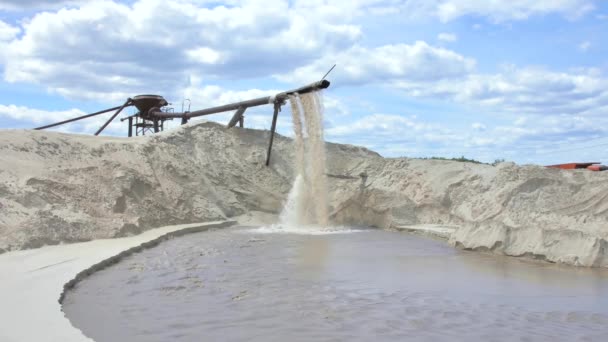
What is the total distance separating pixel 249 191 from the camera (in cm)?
1830

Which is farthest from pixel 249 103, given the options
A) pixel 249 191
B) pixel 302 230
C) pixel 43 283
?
pixel 43 283

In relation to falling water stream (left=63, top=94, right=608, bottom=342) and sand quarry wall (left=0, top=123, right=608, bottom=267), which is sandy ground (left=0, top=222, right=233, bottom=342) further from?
sand quarry wall (left=0, top=123, right=608, bottom=267)

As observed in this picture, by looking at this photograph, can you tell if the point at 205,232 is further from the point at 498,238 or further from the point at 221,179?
the point at 498,238

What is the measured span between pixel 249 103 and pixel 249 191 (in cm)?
296

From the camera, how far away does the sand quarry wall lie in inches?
412

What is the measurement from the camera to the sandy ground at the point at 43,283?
4.73 m

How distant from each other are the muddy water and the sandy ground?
248mm

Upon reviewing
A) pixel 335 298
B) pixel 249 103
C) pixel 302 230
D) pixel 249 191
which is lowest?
pixel 335 298

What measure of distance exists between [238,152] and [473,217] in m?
8.48

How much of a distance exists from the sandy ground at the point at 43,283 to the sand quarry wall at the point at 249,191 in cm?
66

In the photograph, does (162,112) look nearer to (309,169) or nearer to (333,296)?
(309,169)

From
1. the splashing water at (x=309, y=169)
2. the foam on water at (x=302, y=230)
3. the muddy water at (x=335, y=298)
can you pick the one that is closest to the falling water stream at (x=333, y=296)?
the muddy water at (x=335, y=298)

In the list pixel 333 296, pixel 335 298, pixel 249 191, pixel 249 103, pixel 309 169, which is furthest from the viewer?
pixel 249 103

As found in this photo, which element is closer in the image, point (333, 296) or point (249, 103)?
point (333, 296)
